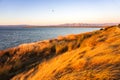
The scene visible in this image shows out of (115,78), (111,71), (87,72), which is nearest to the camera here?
(115,78)

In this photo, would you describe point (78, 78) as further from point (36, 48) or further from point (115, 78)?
point (36, 48)

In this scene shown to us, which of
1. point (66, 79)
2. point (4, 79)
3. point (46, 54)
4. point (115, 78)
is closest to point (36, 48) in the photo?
point (46, 54)

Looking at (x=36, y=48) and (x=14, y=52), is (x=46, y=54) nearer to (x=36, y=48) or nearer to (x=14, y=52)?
(x=36, y=48)

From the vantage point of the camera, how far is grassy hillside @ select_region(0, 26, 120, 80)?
509 cm

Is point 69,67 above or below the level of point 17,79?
above

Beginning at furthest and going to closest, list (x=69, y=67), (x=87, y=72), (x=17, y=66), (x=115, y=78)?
(x=17, y=66) → (x=69, y=67) → (x=87, y=72) → (x=115, y=78)

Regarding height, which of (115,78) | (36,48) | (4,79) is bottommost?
(4,79)

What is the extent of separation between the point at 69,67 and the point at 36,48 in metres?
6.96

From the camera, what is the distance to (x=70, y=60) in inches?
287

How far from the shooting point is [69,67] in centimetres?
637

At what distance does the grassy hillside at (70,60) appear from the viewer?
5090 millimetres

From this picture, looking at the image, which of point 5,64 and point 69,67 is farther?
point 5,64

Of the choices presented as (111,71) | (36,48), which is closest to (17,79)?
(36,48)

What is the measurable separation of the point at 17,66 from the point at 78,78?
262 inches
